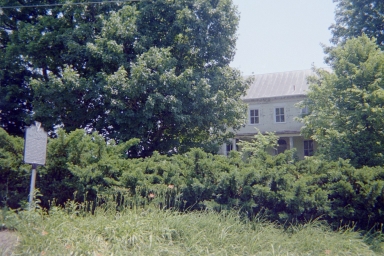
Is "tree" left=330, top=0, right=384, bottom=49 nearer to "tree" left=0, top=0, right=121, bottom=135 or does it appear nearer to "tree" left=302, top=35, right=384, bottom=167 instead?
"tree" left=302, top=35, right=384, bottom=167

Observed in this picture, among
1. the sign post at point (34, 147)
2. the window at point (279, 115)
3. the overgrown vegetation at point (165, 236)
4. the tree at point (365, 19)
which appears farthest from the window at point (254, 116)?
the sign post at point (34, 147)

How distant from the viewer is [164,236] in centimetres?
532

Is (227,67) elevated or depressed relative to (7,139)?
elevated

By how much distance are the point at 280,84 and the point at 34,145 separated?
22.9m

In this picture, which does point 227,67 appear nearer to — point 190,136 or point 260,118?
point 190,136

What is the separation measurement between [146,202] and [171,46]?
7.18m

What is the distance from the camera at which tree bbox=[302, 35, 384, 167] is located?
10.7 metres

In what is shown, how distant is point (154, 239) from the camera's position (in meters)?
5.19

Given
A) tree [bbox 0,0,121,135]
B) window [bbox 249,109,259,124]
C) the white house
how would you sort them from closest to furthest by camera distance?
tree [bbox 0,0,121,135] < the white house < window [bbox 249,109,259,124]

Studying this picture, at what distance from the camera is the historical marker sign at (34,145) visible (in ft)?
20.5

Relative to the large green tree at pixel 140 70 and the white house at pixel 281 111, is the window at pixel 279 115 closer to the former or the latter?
the white house at pixel 281 111

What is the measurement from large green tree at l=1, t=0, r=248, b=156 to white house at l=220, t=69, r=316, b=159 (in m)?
12.4

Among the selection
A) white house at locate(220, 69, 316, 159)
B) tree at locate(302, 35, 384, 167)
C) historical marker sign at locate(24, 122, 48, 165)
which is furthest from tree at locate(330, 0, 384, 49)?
historical marker sign at locate(24, 122, 48, 165)

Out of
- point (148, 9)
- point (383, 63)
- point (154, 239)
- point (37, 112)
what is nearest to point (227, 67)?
point (148, 9)
